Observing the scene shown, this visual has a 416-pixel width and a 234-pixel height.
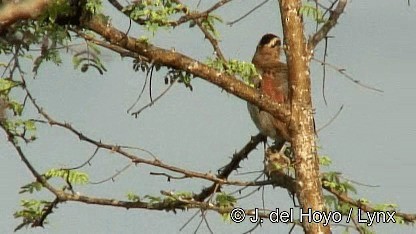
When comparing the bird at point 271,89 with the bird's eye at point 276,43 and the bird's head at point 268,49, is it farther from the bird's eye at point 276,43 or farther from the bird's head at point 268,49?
the bird's eye at point 276,43

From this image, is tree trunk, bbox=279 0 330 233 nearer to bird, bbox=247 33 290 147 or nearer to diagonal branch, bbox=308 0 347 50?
diagonal branch, bbox=308 0 347 50

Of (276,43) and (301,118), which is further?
(276,43)

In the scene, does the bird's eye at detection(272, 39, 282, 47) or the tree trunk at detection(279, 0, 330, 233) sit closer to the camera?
the tree trunk at detection(279, 0, 330, 233)

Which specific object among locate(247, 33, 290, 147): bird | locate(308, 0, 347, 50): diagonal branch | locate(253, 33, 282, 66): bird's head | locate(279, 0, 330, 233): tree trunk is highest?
locate(253, 33, 282, 66): bird's head

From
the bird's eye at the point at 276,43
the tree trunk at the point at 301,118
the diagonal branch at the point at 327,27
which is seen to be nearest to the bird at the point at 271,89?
the bird's eye at the point at 276,43

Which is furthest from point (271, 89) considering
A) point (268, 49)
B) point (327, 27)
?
point (268, 49)

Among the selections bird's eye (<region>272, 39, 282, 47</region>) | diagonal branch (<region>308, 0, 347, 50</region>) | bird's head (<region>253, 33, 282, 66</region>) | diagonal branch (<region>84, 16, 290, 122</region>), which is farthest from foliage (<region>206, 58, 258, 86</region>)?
bird's eye (<region>272, 39, 282, 47</region>)

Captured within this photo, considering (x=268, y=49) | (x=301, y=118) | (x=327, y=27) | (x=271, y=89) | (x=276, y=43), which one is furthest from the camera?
(x=276, y=43)

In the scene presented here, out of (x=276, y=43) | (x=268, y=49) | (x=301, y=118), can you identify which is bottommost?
(x=301, y=118)

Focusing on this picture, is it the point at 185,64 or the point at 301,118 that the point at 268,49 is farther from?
the point at 185,64

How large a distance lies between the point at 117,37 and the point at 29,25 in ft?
2.85

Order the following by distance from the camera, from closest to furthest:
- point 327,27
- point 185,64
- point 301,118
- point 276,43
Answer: point 185,64
point 301,118
point 327,27
point 276,43

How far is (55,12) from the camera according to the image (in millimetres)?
8258

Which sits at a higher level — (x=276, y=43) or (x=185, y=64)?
(x=276, y=43)
